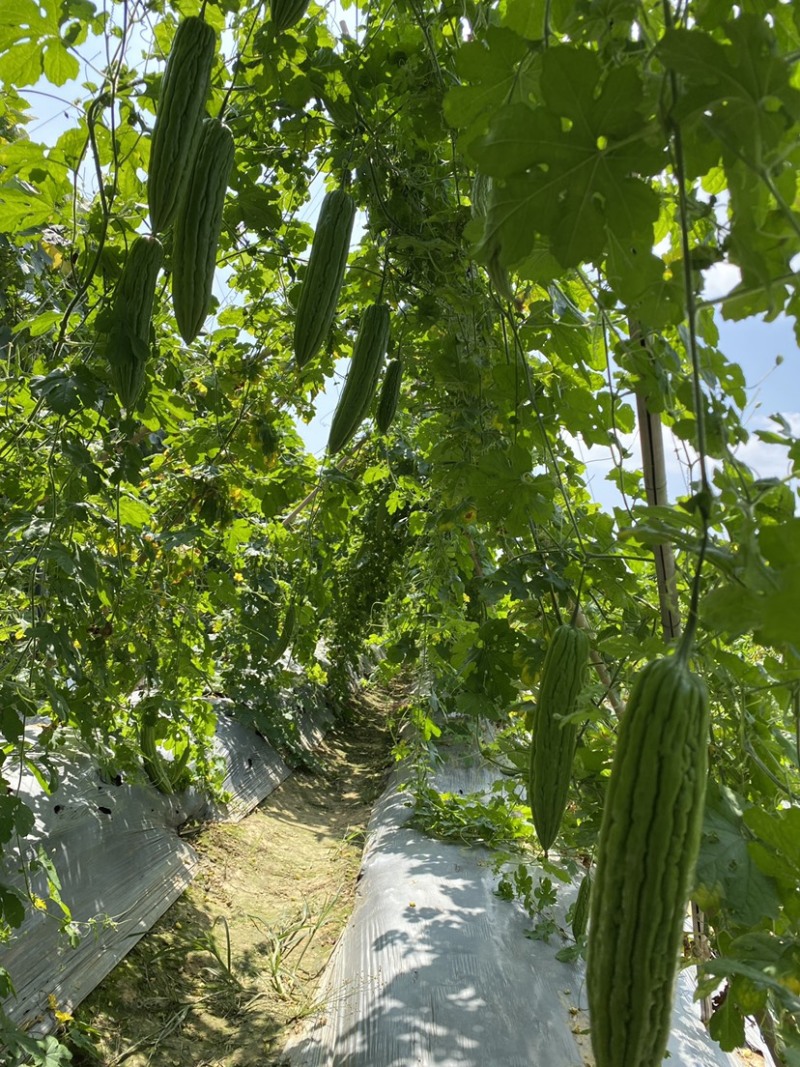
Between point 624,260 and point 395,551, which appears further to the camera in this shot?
point 395,551

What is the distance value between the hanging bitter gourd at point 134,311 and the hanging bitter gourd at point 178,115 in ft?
0.82

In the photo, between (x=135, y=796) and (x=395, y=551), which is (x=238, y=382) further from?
(x=395, y=551)

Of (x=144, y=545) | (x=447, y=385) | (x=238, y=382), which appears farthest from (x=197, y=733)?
(x=447, y=385)

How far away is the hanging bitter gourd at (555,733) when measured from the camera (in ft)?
4.26

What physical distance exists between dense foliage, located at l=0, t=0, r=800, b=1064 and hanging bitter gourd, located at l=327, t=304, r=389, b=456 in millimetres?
76

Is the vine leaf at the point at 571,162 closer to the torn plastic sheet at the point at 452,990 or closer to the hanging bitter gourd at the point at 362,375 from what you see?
the hanging bitter gourd at the point at 362,375

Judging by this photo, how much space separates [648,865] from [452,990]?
2.52 m

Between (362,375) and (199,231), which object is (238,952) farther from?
(199,231)

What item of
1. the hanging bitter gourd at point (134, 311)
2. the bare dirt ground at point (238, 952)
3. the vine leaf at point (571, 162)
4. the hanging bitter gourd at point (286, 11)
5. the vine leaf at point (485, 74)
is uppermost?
the hanging bitter gourd at point (286, 11)

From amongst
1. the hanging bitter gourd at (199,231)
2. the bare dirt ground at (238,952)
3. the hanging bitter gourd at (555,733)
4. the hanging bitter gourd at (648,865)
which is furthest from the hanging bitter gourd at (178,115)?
the bare dirt ground at (238,952)

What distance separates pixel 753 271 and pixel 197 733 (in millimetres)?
4476

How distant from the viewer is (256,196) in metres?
2.30

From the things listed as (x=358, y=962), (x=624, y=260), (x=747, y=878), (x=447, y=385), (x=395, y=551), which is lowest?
(x=358, y=962)

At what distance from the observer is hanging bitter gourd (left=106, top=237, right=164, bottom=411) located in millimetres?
1827
